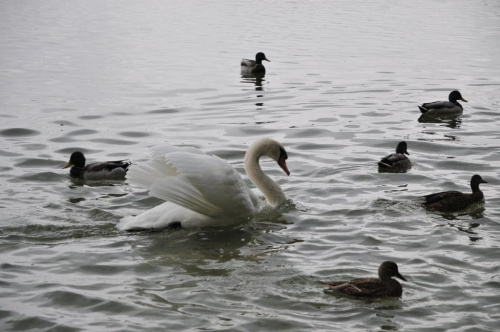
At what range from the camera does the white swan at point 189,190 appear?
983 centimetres

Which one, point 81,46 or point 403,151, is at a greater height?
point 81,46

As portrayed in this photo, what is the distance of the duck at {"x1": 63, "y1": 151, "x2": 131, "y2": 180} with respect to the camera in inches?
487

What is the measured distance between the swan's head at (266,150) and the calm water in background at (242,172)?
54cm

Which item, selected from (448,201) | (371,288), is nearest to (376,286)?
(371,288)

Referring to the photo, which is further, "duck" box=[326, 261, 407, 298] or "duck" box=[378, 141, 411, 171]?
"duck" box=[378, 141, 411, 171]

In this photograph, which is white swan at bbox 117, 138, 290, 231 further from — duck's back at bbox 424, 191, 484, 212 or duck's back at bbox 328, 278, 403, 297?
duck's back at bbox 328, 278, 403, 297

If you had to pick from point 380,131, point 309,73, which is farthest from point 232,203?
point 309,73

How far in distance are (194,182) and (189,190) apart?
11 cm

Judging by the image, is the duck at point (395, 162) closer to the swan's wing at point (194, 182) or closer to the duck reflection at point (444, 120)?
the swan's wing at point (194, 182)

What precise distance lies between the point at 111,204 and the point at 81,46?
1689 centimetres

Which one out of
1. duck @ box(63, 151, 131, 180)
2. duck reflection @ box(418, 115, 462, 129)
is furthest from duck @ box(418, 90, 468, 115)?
duck @ box(63, 151, 131, 180)

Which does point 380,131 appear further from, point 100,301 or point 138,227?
point 100,301

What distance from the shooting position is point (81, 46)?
89.6ft

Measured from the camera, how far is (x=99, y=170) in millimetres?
12484
